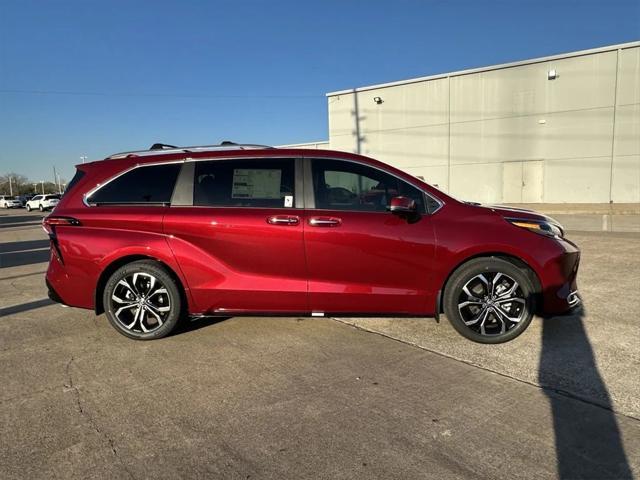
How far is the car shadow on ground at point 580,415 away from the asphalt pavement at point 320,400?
0.04 feet

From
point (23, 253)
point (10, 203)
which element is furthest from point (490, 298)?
point (10, 203)

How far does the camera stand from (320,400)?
319cm

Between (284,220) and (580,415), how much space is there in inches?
107

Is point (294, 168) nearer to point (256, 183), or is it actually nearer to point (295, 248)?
point (256, 183)

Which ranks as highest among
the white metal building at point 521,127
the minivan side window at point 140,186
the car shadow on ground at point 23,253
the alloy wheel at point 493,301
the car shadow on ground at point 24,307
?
the white metal building at point 521,127

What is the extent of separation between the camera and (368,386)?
3.38m

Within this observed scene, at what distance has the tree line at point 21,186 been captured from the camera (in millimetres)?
97688

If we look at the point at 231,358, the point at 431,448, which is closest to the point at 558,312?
the point at 431,448

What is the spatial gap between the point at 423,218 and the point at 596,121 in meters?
23.7

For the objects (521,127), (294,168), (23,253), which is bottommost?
(23,253)

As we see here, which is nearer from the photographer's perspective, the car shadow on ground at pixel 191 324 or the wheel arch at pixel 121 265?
the wheel arch at pixel 121 265

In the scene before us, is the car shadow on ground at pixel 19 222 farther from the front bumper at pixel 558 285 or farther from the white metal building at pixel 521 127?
the front bumper at pixel 558 285

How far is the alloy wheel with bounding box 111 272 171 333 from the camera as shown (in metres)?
4.30

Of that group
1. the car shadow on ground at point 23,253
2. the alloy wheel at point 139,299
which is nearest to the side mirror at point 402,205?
the alloy wheel at point 139,299
